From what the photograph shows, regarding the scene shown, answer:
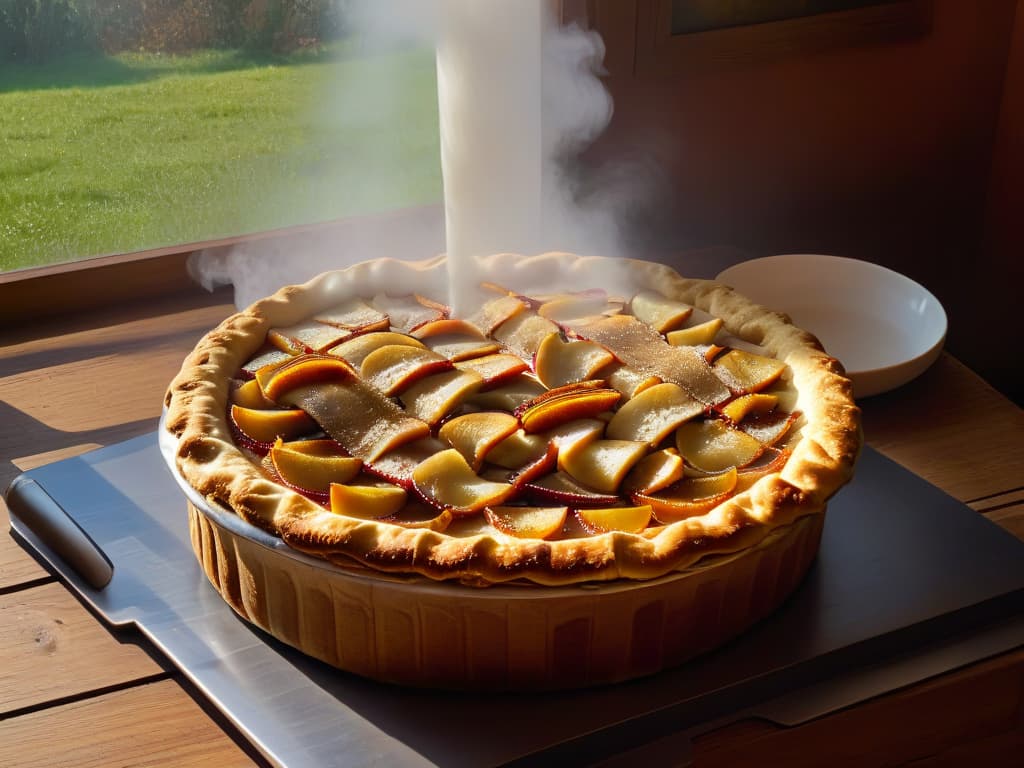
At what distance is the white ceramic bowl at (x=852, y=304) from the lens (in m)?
1.72

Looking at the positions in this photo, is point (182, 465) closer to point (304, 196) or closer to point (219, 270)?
point (219, 270)

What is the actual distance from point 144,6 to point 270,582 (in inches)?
93.8

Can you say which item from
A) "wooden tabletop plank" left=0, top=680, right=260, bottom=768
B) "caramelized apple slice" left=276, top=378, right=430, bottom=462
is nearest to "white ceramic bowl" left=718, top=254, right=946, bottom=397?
"caramelized apple slice" left=276, top=378, right=430, bottom=462

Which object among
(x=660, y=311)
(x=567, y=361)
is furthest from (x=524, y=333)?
(x=660, y=311)

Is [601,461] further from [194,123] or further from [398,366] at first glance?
[194,123]

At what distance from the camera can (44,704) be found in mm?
1103

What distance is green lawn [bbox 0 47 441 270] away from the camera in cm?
290

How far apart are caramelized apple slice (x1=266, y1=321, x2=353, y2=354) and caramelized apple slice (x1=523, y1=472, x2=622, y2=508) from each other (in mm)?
422

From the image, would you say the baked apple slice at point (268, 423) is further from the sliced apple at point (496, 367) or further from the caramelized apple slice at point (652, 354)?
the caramelized apple slice at point (652, 354)

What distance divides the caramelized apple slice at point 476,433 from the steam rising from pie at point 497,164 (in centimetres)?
40

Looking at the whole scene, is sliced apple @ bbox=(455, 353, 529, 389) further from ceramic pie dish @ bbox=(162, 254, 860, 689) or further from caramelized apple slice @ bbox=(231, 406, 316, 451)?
caramelized apple slice @ bbox=(231, 406, 316, 451)

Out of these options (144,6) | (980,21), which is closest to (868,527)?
(980,21)

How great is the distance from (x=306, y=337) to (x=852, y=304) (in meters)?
0.95

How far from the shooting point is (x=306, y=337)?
58.6 inches
